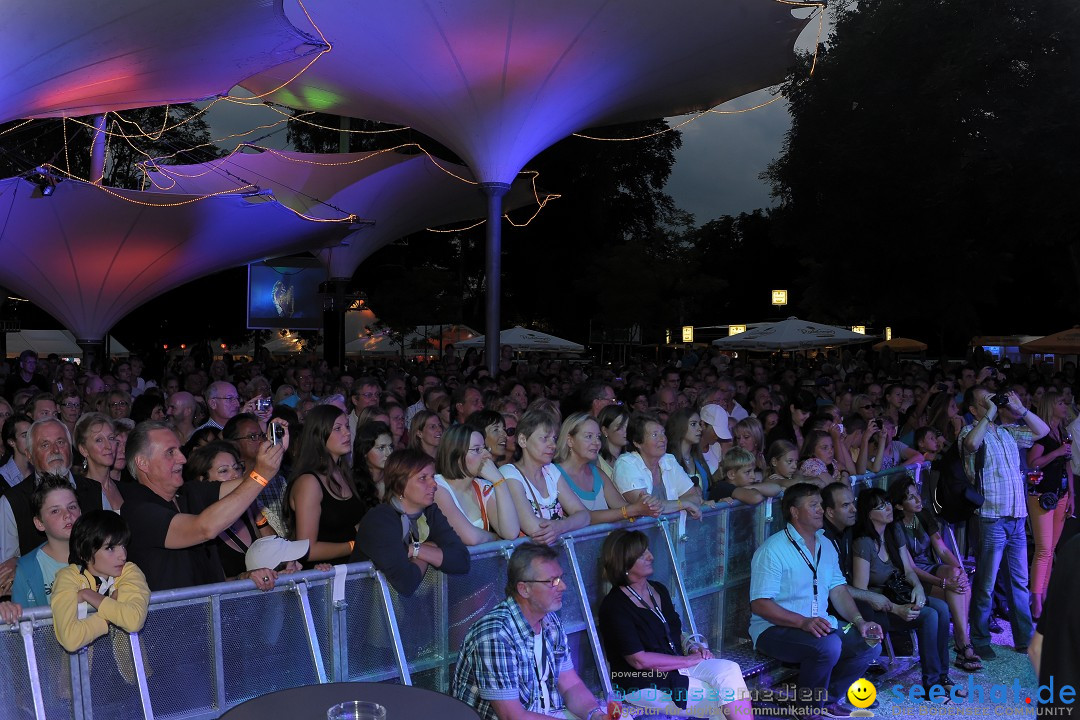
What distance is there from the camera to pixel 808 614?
6277 mm

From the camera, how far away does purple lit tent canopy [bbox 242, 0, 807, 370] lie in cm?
1619

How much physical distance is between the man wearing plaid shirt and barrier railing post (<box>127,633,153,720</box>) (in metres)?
1.28

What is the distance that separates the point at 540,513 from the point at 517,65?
12939mm

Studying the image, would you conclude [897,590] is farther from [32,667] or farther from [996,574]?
[32,667]

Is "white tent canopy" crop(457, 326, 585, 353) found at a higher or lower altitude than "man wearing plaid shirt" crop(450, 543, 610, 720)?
higher

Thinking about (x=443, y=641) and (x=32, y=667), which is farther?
(x=443, y=641)

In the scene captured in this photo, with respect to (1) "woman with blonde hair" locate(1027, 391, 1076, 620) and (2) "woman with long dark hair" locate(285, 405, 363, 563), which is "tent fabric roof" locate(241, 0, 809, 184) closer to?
(1) "woman with blonde hair" locate(1027, 391, 1076, 620)

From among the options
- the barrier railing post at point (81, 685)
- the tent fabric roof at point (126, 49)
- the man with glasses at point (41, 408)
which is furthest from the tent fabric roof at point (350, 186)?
the barrier railing post at point (81, 685)

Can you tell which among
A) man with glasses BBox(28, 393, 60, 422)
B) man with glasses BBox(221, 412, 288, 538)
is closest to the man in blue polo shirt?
man with glasses BBox(221, 412, 288, 538)

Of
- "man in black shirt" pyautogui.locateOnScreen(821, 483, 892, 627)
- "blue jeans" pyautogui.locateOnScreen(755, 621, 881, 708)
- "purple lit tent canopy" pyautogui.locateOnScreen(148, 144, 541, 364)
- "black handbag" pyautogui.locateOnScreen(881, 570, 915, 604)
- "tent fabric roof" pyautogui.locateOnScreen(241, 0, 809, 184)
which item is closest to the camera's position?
"blue jeans" pyautogui.locateOnScreen(755, 621, 881, 708)

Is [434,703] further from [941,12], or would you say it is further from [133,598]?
[941,12]

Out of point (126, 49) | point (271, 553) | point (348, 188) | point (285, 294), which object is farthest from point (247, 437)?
point (285, 294)

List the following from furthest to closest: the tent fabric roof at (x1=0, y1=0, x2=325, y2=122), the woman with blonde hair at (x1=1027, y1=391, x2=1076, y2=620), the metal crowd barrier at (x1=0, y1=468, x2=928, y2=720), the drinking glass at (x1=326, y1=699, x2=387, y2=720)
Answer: the tent fabric roof at (x1=0, y1=0, x2=325, y2=122) → the woman with blonde hair at (x1=1027, y1=391, x2=1076, y2=620) → the metal crowd barrier at (x1=0, y1=468, x2=928, y2=720) → the drinking glass at (x1=326, y1=699, x2=387, y2=720)

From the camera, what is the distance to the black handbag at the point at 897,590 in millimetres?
6902
